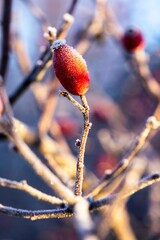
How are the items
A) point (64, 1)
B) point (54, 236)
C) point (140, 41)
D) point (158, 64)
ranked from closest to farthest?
point (140, 41), point (158, 64), point (54, 236), point (64, 1)

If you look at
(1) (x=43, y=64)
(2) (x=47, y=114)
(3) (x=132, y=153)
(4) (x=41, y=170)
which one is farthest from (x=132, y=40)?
(4) (x=41, y=170)

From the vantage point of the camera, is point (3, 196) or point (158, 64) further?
point (3, 196)

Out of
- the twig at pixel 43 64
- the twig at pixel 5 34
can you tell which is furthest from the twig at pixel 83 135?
the twig at pixel 5 34

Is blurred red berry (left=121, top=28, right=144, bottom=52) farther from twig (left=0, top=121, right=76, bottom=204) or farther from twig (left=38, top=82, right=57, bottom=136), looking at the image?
twig (left=0, top=121, right=76, bottom=204)

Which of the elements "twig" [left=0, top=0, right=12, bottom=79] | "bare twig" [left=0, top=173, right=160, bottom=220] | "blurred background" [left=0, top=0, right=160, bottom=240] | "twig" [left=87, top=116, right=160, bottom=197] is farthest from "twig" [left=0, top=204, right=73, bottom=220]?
"twig" [left=0, top=0, right=12, bottom=79]

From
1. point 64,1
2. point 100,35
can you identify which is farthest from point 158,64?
point 64,1

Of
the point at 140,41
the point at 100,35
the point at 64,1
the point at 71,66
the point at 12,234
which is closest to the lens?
the point at 71,66

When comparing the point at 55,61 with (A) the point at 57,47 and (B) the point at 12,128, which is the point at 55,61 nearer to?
(A) the point at 57,47
